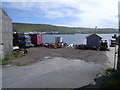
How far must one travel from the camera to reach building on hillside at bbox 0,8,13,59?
660 inches

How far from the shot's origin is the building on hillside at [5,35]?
16.8 m

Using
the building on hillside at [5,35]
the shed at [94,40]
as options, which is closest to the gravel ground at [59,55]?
the building on hillside at [5,35]

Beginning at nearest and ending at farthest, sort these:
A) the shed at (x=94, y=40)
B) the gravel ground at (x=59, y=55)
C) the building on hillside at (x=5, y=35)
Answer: the gravel ground at (x=59, y=55) < the building on hillside at (x=5, y=35) < the shed at (x=94, y=40)

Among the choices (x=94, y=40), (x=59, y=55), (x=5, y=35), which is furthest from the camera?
(x=94, y=40)

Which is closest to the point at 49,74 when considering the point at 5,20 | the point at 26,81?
the point at 26,81

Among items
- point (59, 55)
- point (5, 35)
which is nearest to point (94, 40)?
point (59, 55)

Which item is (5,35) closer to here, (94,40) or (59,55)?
(59,55)

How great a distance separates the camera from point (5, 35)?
17594 millimetres

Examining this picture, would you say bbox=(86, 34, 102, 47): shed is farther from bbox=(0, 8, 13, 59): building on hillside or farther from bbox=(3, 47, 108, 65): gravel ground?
bbox=(0, 8, 13, 59): building on hillside

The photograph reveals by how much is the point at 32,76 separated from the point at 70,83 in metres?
3.07

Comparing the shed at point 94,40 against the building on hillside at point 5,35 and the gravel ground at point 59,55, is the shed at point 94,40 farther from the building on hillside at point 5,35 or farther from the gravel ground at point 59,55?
the building on hillside at point 5,35

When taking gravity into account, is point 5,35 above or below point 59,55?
above

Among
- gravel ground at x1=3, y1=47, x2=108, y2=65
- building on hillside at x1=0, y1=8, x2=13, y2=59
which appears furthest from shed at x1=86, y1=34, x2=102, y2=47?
building on hillside at x1=0, y1=8, x2=13, y2=59

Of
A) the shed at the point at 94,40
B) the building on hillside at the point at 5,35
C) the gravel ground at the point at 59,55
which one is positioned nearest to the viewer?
the gravel ground at the point at 59,55
